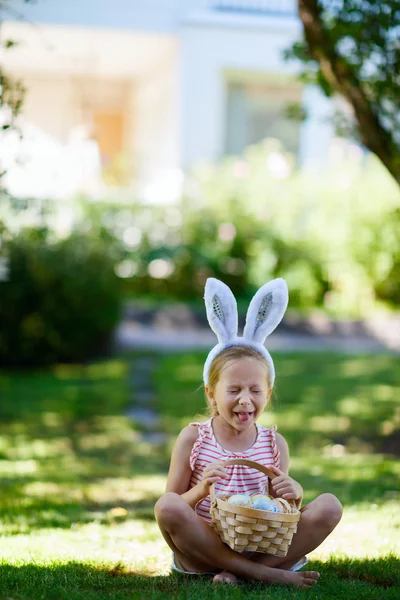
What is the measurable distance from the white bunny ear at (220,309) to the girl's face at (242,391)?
6.3 inches

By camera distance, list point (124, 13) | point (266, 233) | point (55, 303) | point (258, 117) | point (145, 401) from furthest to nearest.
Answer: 1. point (258, 117)
2. point (124, 13)
3. point (266, 233)
4. point (55, 303)
5. point (145, 401)

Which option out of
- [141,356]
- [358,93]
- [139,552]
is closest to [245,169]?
[141,356]

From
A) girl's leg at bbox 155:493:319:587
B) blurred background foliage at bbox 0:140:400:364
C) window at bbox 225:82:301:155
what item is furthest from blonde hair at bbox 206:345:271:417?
window at bbox 225:82:301:155

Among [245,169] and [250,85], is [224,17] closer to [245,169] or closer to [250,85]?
[250,85]

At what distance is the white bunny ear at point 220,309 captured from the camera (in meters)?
3.46

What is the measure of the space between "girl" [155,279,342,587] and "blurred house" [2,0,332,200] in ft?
35.1

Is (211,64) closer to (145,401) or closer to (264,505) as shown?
(145,401)

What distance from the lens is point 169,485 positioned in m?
3.42

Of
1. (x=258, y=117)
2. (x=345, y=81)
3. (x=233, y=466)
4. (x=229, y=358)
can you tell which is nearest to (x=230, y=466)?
(x=233, y=466)

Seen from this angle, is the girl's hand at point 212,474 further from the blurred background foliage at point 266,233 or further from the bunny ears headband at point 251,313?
the blurred background foliage at point 266,233

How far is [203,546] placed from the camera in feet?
10.6

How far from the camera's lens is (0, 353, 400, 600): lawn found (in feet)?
11.1

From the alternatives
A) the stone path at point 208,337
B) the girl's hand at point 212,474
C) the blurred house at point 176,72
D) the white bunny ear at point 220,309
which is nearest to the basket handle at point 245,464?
the girl's hand at point 212,474

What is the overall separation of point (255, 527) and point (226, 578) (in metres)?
0.38
